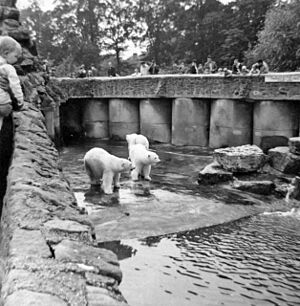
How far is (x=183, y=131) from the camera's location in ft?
65.6

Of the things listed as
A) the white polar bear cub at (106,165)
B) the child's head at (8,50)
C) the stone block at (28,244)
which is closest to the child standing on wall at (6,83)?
the child's head at (8,50)

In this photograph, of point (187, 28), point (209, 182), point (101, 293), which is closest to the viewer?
point (101, 293)

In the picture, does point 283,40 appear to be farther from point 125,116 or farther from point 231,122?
point 125,116

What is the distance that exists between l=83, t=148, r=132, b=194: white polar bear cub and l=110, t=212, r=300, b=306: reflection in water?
250cm

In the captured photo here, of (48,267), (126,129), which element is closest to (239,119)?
(126,129)

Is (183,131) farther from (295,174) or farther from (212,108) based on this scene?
(295,174)

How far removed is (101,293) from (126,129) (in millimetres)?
18969

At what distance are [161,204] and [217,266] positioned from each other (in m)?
3.14

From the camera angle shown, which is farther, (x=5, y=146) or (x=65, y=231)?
(x=5, y=146)

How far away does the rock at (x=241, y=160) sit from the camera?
1272 cm

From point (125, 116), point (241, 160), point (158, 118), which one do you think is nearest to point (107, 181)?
point (241, 160)

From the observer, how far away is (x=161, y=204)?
401 inches

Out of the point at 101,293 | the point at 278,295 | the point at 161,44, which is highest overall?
the point at 161,44

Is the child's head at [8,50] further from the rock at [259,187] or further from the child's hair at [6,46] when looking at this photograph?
the rock at [259,187]
